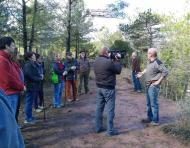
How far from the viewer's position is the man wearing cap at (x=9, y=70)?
20.6 feet

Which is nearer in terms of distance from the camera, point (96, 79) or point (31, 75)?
point (96, 79)

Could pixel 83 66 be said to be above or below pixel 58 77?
above

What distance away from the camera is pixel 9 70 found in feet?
21.2

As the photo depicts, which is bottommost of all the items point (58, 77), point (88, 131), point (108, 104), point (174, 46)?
point (88, 131)

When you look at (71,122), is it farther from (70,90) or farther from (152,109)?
(70,90)

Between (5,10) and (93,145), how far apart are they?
42.3 ft

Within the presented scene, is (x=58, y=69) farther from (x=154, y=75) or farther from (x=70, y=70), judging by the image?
(x=154, y=75)

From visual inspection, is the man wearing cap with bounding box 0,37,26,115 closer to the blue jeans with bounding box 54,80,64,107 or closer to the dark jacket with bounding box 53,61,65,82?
the dark jacket with bounding box 53,61,65,82

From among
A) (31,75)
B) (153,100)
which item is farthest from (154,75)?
(31,75)

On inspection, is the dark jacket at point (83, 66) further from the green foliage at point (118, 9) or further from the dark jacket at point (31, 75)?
the green foliage at point (118, 9)

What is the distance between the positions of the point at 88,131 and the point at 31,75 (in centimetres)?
204

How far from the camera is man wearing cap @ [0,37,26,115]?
20.6 ft

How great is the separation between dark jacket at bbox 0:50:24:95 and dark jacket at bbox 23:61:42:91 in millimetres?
2655

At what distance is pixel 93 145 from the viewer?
7.83 m
